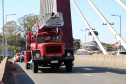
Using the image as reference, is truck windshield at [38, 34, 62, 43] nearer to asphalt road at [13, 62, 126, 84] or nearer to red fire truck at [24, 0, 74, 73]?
red fire truck at [24, 0, 74, 73]

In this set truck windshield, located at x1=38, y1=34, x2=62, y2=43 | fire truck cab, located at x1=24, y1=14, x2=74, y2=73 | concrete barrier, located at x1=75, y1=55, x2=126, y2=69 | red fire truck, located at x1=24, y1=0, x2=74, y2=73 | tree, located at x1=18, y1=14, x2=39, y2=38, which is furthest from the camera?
tree, located at x1=18, y1=14, x2=39, y2=38

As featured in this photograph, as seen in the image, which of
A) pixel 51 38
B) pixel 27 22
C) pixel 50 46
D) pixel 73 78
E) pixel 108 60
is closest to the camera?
pixel 73 78

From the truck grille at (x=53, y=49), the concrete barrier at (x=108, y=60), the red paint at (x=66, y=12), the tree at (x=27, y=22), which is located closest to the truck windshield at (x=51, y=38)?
the truck grille at (x=53, y=49)

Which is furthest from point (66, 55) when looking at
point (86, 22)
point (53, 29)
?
point (86, 22)

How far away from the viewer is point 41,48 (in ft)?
61.2

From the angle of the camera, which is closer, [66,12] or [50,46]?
[50,46]

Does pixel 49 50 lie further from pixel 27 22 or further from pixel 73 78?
pixel 27 22

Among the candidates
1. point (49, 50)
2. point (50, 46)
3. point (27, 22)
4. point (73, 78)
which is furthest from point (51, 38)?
point (27, 22)

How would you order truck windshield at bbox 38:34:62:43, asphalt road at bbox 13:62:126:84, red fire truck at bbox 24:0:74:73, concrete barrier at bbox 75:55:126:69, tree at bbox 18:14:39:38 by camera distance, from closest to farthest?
1. asphalt road at bbox 13:62:126:84
2. red fire truck at bbox 24:0:74:73
3. truck windshield at bbox 38:34:62:43
4. concrete barrier at bbox 75:55:126:69
5. tree at bbox 18:14:39:38

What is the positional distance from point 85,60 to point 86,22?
2818 centimetres

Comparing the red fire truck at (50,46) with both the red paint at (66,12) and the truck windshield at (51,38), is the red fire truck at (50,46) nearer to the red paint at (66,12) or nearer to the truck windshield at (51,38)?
the truck windshield at (51,38)

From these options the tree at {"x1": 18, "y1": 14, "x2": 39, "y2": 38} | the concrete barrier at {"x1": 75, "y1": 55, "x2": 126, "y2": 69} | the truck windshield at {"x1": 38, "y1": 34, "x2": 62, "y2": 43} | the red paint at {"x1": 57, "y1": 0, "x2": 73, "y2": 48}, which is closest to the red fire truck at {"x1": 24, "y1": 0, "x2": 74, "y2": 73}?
the truck windshield at {"x1": 38, "y1": 34, "x2": 62, "y2": 43}

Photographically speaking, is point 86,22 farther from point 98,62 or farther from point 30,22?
point 98,62

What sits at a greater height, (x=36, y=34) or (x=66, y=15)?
(x=66, y=15)
